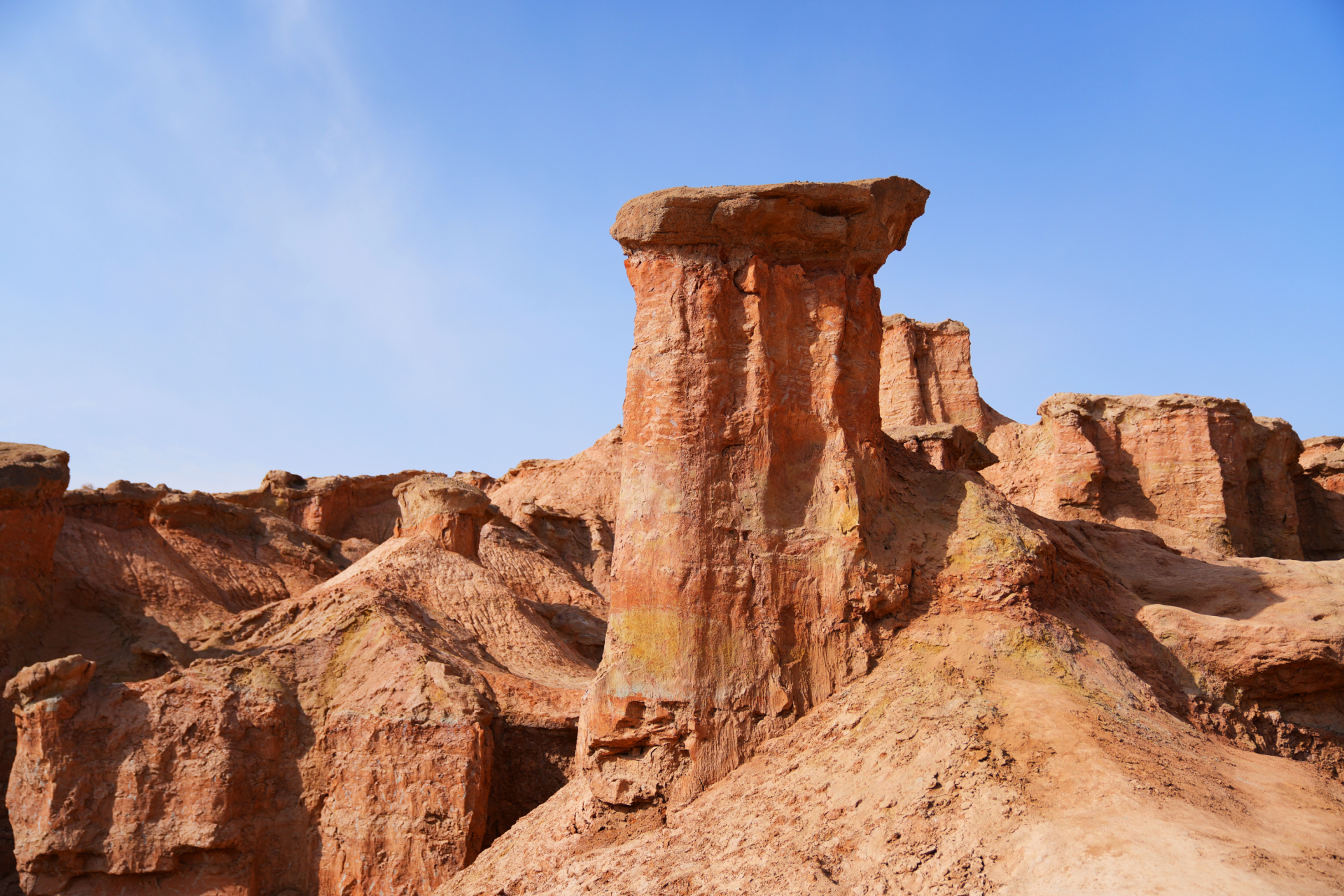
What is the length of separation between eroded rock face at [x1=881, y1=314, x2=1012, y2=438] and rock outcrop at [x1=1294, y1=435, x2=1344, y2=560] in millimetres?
7315

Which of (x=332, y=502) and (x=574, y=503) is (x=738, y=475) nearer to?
(x=574, y=503)

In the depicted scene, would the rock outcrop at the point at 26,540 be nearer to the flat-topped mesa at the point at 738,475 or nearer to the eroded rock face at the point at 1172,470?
the flat-topped mesa at the point at 738,475

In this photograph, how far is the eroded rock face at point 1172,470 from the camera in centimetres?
1927

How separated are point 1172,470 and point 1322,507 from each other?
4455 millimetres

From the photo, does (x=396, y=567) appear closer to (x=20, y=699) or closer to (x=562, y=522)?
(x=20, y=699)

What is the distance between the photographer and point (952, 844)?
21.6 ft

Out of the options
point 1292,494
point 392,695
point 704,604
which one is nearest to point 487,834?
point 392,695

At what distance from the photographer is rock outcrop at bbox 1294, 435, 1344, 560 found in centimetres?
2100

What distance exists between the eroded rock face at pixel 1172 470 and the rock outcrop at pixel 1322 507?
1.03 m

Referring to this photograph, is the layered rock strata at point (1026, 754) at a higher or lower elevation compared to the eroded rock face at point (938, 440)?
lower

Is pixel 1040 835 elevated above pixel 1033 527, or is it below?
below

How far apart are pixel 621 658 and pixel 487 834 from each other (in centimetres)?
411

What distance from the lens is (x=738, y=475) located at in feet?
32.0

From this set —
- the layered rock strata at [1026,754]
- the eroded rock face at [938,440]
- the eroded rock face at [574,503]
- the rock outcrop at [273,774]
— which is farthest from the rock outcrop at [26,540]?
the eroded rock face at [938,440]
